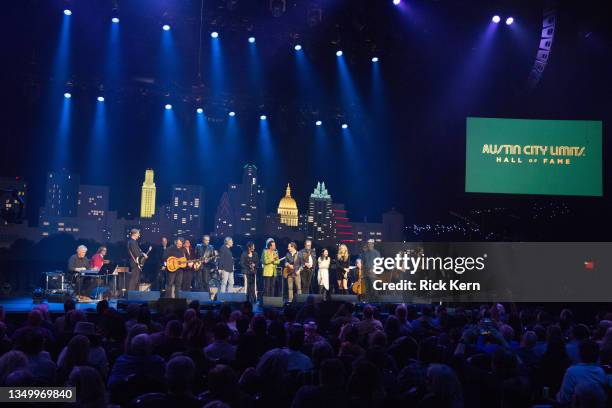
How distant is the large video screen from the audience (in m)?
8.19

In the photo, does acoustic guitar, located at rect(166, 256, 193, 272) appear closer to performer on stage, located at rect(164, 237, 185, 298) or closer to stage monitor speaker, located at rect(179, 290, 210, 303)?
performer on stage, located at rect(164, 237, 185, 298)

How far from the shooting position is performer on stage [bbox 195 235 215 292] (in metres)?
16.8

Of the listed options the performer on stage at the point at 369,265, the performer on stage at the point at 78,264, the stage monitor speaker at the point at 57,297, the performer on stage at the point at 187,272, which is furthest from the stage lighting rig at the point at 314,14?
the stage monitor speaker at the point at 57,297

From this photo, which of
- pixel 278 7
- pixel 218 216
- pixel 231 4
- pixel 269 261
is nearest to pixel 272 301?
pixel 269 261

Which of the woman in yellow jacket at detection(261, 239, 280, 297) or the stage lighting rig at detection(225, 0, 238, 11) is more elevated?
the stage lighting rig at detection(225, 0, 238, 11)

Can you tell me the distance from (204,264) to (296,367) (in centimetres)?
1155

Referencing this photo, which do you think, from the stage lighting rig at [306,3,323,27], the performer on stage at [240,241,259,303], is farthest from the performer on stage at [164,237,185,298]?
the stage lighting rig at [306,3,323,27]

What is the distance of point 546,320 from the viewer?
911 centimetres

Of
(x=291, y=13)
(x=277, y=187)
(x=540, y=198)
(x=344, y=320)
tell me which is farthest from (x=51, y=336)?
(x=277, y=187)

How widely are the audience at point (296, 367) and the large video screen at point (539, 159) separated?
26.9ft

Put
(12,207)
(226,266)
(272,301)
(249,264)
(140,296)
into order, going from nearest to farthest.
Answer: (140,296) < (272,301) < (12,207) < (226,266) < (249,264)

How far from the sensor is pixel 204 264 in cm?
1692

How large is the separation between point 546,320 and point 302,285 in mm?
8700

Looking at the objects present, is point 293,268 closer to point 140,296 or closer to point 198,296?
point 198,296
